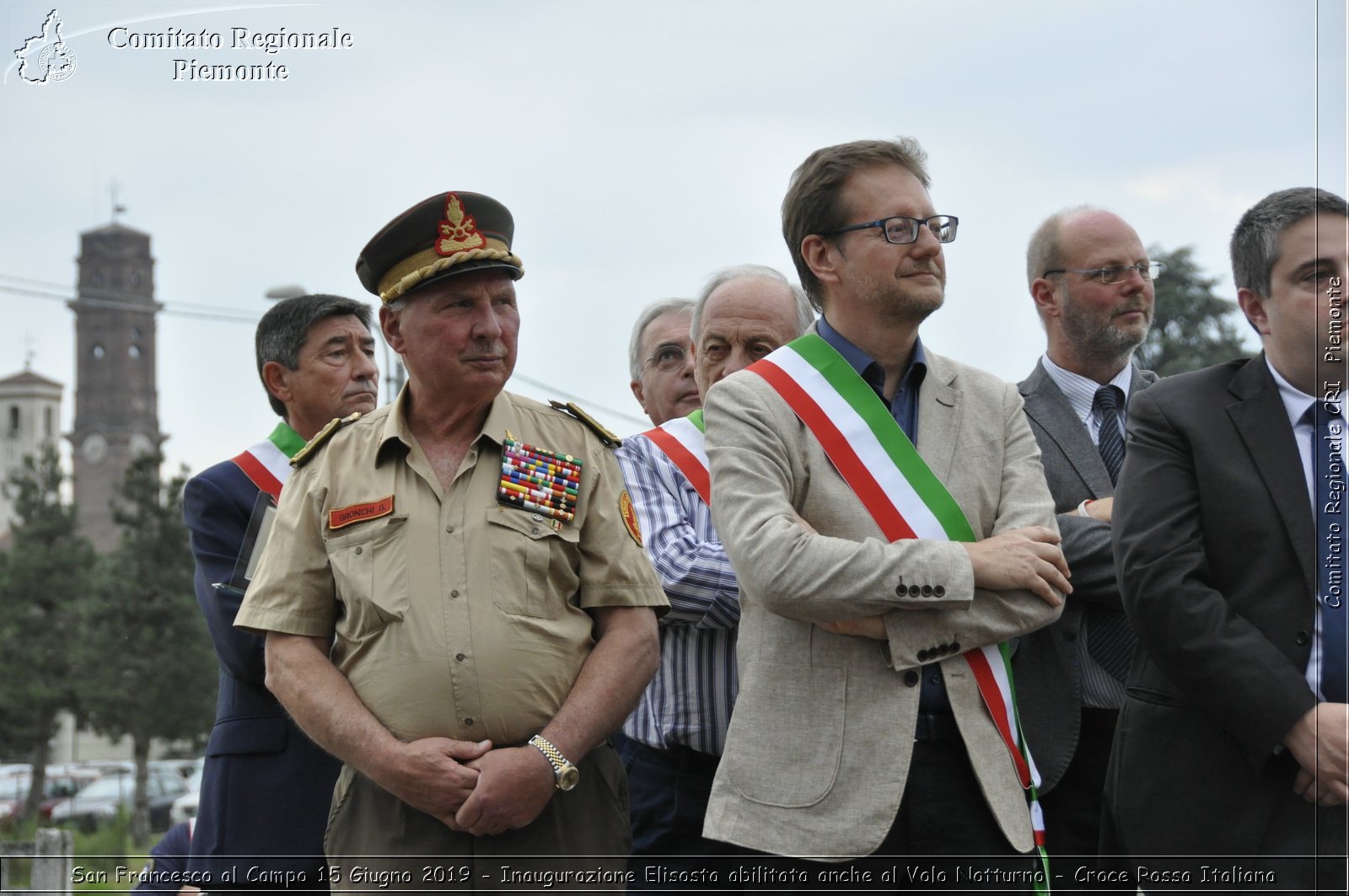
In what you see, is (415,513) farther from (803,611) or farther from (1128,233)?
(1128,233)

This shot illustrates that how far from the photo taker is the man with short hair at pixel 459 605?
136 inches

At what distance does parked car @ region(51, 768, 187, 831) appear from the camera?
115 ft

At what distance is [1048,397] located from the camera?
15.4 feet

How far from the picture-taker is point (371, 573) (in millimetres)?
3551

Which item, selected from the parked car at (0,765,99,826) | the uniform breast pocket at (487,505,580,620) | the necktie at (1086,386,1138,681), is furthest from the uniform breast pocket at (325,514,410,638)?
the parked car at (0,765,99,826)

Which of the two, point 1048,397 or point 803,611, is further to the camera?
point 1048,397

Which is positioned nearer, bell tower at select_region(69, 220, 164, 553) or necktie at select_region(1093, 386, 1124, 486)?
necktie at select_region(1093, 386, 1124, 486)

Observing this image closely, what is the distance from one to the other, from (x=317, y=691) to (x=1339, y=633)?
2.42 meters

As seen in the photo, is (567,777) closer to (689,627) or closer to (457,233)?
(689,627)

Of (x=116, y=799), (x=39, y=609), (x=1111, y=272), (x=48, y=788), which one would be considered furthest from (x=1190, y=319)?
(x=48, y=788)

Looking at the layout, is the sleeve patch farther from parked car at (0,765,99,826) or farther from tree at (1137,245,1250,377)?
parked car at (0,765,99,826)

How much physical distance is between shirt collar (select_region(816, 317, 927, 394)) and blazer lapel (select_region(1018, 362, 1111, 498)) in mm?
944

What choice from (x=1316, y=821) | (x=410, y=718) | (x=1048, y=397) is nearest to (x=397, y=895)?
(x=410, y=718)

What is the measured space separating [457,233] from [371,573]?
916mm
